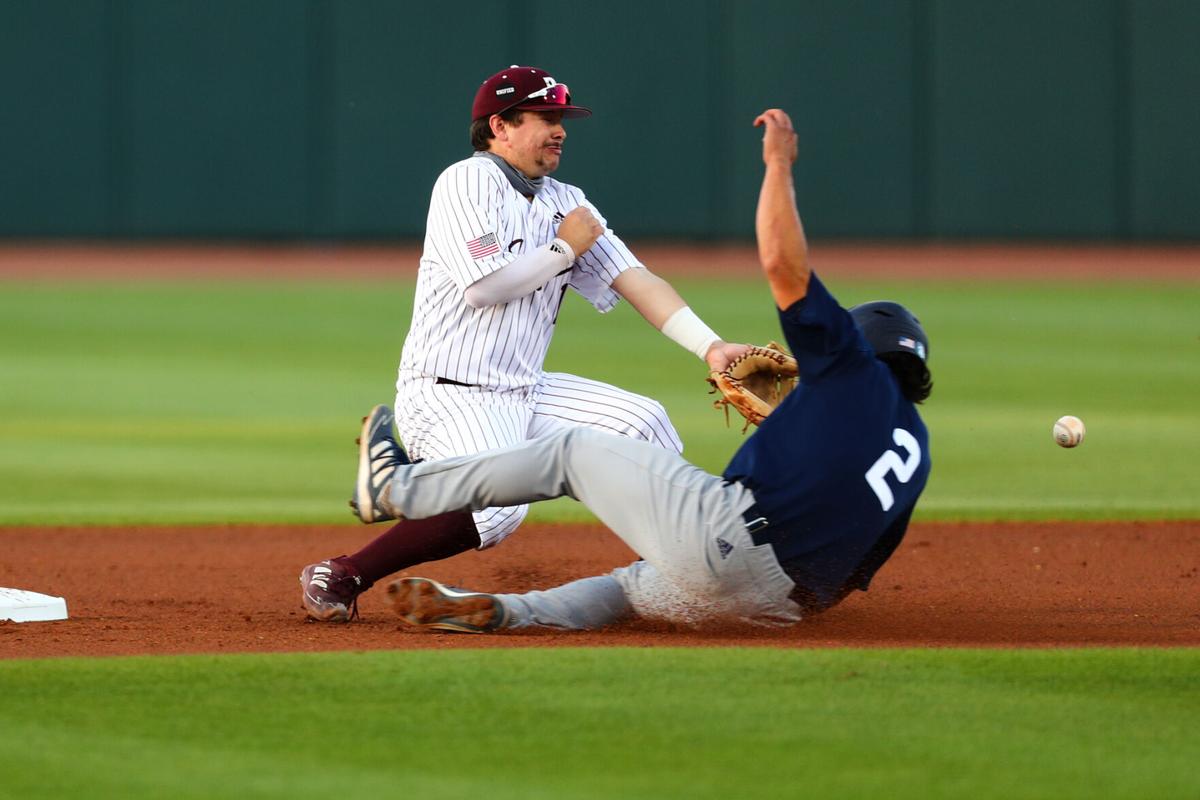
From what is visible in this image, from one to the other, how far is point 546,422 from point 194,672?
1.50 meters

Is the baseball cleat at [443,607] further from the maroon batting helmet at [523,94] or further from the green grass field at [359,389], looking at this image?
the green grass field at [359,389]

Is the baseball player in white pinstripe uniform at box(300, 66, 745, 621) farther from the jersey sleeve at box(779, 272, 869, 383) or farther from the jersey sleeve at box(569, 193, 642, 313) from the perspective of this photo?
the jersey sleeve at box(779, 272, 869, 383)

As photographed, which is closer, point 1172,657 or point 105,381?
point 1172,657

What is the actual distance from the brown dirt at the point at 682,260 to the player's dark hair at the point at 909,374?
1373 cm

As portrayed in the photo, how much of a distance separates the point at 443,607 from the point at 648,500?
626mm

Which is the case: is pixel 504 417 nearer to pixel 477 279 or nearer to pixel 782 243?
pixel 477 279

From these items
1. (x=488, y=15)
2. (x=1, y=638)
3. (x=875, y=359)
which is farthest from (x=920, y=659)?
(x=488, y=15)

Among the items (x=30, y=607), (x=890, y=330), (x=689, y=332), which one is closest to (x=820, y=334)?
(x=890, y=330)

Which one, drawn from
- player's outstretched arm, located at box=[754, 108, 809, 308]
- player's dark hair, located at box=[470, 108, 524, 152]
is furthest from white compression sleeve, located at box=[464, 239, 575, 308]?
player's outstretched arm, located at box=[754, 108, 809, 308]

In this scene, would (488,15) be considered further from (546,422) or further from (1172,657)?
(1172,657)

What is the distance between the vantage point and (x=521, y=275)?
4789 millimetres

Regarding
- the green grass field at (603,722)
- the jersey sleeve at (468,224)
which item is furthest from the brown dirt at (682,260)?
the jersey sleeve at (468,224)

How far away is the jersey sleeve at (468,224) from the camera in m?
4.76

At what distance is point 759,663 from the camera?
155 inches
